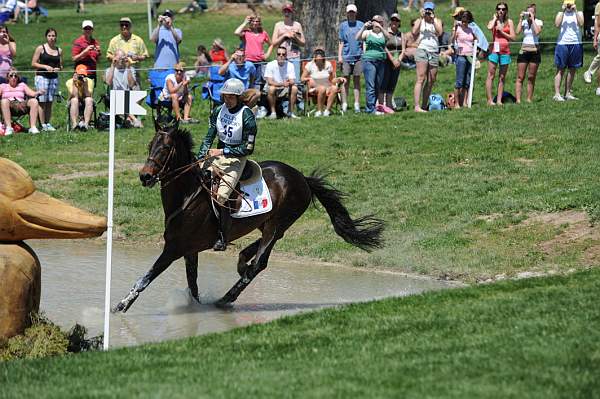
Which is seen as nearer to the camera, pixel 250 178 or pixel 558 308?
pixel 558 308

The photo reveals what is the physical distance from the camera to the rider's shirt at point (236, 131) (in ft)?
43.5

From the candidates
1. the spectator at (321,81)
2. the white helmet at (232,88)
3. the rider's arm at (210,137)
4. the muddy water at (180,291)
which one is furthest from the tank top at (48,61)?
the white helmet at (232,88)

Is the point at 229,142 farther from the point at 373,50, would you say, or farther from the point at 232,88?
the point at 373,50

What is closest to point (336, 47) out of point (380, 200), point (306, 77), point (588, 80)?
point (306, 77)

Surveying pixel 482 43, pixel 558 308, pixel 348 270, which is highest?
pixel 482 43

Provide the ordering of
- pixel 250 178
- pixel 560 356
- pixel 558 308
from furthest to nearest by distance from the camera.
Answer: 1. pixel 250 178
2. pixel 558 308
3. pixel 560 356

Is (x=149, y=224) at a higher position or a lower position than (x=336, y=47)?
lower

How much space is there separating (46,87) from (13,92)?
69 centimetres

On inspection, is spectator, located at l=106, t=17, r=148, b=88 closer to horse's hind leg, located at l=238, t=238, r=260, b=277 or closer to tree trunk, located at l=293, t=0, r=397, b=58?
tree trunk, located at l=293, t=0, r=397, b=58

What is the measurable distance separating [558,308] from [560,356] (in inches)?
61.6

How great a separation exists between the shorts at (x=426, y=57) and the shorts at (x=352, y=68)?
1.40 m

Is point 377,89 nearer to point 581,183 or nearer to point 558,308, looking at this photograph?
point 581,183

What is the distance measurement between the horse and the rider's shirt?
372mm

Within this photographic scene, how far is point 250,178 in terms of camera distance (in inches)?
536
